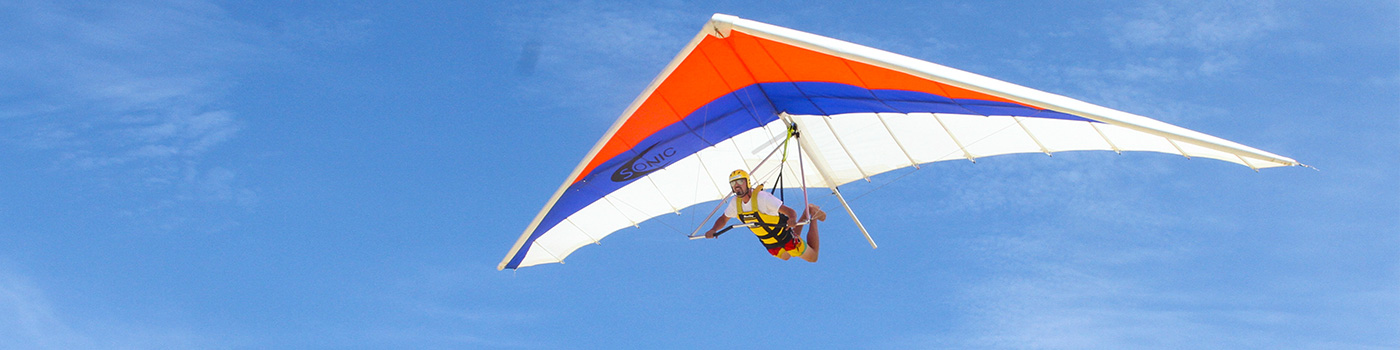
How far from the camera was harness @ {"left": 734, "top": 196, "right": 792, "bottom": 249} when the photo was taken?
9734 mm

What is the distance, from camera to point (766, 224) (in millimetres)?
9742

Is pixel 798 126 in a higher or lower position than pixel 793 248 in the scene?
higher

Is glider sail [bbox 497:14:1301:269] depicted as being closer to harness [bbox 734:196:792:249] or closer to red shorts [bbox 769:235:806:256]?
harness [bbox 734:196:792:249]

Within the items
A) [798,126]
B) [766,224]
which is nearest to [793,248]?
[766,224]

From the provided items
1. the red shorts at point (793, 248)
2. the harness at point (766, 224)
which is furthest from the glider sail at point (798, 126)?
the red shorts at point (793, 248)

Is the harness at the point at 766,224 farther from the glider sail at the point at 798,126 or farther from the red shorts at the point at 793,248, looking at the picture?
the glider sail at the point at 798,126

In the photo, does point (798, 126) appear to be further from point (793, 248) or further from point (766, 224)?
point (766, 224)

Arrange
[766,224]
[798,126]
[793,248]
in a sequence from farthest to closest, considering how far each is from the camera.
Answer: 1. [798,126]
2. [793,248]
3. [766,224]

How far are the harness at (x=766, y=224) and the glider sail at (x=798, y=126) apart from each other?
126 centimetres

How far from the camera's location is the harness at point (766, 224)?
9734 millimetres

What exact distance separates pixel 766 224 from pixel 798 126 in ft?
6.41

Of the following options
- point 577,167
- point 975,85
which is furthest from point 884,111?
point 577,167

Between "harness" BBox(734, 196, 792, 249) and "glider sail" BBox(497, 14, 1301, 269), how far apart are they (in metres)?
1.26

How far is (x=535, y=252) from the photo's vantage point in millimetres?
13250
